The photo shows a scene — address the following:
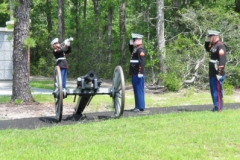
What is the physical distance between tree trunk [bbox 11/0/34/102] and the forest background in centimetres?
635

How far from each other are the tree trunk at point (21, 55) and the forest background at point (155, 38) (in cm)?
635

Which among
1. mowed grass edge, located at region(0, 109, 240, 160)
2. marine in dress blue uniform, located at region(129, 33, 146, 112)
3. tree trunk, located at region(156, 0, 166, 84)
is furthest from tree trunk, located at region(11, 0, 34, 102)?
tree trunk, located at region(156, 0, 166, 84)

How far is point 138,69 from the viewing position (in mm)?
12000

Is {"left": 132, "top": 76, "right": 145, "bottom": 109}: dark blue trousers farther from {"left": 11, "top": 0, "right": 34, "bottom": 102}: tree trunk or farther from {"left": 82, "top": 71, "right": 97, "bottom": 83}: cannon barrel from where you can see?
{"left": 11, "top": 0, "right": 34, "bottom": 102}: tree trunk

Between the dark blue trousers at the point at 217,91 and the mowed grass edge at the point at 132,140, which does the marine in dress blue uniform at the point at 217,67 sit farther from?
the mowed grass edge at the point at 132,140

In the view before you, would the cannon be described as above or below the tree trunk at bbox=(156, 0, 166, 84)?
below

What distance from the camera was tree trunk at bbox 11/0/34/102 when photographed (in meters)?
13.3

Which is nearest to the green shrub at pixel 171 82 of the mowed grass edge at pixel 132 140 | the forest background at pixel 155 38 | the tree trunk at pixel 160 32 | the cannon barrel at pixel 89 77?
the forest background at pixel 155 38

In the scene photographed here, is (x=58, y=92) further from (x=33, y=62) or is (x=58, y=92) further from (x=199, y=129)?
(x=33, y=62)

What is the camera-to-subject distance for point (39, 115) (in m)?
11.8

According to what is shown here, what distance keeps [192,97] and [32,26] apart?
78.4 ft

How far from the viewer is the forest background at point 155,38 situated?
18422 millimetres

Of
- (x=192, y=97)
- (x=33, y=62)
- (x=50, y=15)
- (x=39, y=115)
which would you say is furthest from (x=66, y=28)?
(x=39, y=115)

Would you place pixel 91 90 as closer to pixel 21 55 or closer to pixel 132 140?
pixel 132 140
